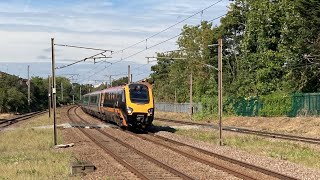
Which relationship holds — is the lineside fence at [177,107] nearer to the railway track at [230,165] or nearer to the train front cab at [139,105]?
the train front cab at [139,105]

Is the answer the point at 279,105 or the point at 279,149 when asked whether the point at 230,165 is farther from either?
the point at 279,105

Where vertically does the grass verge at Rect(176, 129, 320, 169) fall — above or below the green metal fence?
below

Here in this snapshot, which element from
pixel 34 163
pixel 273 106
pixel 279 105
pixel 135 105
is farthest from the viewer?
pixel 273 106

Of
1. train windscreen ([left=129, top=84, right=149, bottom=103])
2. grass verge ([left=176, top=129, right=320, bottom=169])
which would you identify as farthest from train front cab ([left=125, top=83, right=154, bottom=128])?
grass verge ([left=176, top=129, right=320, bottom=169])

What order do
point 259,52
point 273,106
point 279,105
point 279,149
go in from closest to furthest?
point 279,149
point 279,105
point 273,106
point 259,52

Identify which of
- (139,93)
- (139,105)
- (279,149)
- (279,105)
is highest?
(139,93)

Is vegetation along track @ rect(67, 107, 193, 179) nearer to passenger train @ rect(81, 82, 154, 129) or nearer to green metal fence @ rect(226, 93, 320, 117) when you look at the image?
passenger train @ rect(81, 82, 154, 129)

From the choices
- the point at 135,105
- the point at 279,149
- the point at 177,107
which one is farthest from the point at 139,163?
the point at 177,107

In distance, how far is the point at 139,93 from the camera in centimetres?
3338

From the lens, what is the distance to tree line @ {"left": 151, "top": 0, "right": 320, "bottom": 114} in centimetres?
5288

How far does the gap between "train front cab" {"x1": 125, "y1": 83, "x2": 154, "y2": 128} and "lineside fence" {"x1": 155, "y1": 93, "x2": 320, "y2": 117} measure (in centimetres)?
1999

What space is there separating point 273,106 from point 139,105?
996 inches

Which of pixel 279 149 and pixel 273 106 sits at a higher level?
pixel 273 106

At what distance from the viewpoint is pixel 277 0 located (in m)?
65.7
